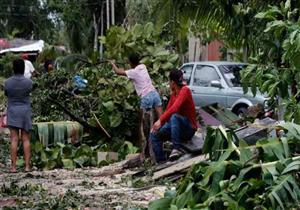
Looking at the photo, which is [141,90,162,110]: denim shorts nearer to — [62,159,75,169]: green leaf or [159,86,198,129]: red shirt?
[159,86,198,129]: red shirt

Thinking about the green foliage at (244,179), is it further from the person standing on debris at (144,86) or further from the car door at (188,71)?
the car door at (188,71)

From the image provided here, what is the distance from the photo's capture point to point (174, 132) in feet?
32.6

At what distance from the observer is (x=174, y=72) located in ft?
33.1

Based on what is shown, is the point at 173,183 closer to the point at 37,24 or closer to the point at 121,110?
the point at 121,110

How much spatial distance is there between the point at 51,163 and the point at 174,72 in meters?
2.44

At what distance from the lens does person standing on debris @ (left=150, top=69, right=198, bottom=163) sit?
9859 mm

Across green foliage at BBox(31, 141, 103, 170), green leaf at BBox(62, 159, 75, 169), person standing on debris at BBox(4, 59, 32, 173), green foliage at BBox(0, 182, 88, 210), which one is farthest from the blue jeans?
person standing on debris at BBox(4, 59, 32, 173)

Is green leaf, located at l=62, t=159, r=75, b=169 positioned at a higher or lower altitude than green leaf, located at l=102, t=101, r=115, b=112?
lower

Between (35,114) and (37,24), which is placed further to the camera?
(37,24)

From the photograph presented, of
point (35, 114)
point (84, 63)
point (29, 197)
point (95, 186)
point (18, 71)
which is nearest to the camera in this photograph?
point (29, 197)

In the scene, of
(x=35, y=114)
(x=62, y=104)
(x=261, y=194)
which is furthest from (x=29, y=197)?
(x=35, y=114)

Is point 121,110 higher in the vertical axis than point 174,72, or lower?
lower

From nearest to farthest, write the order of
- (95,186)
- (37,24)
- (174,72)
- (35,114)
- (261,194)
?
(261,194) < (95,186) < (174,72) < (35,114) < (37,24)

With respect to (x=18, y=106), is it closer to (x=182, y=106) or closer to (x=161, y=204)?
(x=182, y=106)
